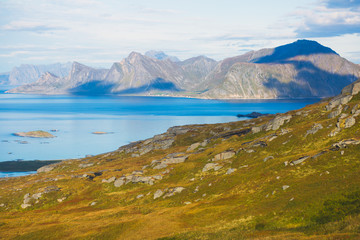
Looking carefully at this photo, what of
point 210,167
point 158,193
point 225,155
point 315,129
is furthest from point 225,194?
point 315,129

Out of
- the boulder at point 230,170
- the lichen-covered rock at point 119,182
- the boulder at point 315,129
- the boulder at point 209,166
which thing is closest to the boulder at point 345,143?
the boulder at point 315,129

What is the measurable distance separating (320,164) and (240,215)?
55.3 ft

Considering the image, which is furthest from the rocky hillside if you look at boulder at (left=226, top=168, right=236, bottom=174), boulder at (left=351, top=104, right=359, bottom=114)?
boulder at (left=351, top=104, right=359, bottom=114)

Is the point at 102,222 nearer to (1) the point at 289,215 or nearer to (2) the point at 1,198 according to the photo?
(1) the point at 289,215

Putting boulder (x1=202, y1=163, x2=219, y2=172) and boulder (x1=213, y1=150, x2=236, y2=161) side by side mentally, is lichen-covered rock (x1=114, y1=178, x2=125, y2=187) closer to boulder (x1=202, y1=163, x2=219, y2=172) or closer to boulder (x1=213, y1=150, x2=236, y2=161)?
boulder (x1=202, y1=163, x2=219, y2=172)

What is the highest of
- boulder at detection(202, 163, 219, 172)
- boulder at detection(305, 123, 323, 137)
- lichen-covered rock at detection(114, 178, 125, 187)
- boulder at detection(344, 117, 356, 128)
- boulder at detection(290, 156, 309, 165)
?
boulder at detection(344, 117, 356, 128)

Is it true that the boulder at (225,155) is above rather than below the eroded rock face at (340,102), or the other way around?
below

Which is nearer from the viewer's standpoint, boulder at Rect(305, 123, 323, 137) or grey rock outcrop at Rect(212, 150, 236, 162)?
boulder at Rect(305, 123, 323, 137)

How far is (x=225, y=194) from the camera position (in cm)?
5806

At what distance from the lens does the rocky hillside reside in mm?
Answer: 40750

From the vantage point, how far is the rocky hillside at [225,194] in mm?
40750

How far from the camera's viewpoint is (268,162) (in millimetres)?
65562

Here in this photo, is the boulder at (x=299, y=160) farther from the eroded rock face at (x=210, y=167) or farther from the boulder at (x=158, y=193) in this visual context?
the boulder at (x=158, y=193)

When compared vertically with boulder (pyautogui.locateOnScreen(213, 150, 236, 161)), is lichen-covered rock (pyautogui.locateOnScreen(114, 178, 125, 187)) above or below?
below
